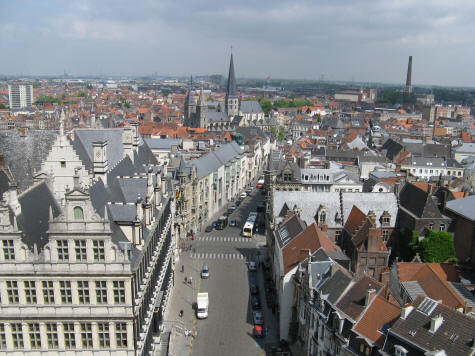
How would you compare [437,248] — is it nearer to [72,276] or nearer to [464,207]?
[464,207]

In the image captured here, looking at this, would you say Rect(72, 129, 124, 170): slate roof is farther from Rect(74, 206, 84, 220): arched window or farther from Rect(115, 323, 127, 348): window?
Rect(115, 323, 127, 348): window


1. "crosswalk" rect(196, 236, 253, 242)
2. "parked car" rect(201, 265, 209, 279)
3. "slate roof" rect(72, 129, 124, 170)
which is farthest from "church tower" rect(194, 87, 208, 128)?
"slate roof" rect(72, 129, 124, 170)

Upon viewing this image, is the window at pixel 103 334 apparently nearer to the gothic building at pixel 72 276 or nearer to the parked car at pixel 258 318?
the gothic building at pixel 72 276

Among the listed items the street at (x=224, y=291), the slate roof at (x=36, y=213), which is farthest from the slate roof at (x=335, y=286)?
the slate roof at (x=36, y=213)

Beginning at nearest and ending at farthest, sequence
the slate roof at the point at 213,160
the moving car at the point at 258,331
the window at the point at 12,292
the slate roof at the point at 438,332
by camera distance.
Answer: the slate roof at the point at 438,332, the window at the point at 12,292, the moving car at the point at 258,331, the slate roof at the point at 213,160

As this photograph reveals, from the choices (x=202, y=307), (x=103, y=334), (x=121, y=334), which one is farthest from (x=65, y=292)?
(x=202, y=307)
